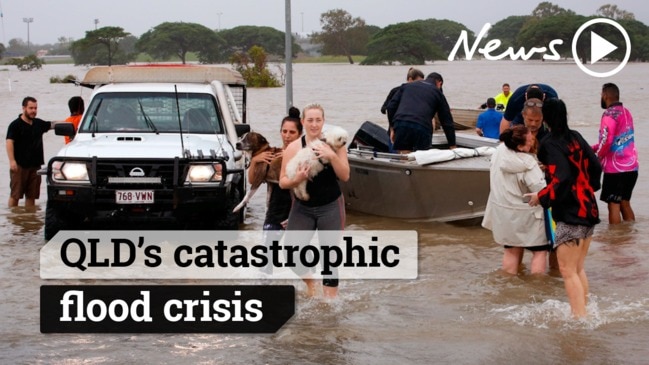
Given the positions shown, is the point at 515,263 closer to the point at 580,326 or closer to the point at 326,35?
the point at 580,326

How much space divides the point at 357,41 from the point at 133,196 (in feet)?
499

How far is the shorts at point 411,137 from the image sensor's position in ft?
40.8

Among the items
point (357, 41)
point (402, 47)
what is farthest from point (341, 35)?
point (402, 47)

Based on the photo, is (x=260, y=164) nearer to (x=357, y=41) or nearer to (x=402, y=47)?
(x=402, y=47)

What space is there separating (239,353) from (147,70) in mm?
6653

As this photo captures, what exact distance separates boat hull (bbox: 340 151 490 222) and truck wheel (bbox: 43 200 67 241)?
11.9ft

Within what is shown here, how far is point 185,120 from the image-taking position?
12164mm

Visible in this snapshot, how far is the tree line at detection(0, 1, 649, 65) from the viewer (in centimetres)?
10675

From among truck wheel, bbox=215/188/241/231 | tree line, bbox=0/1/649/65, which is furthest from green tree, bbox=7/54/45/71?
truck wheel, bbox=215/188/241/231

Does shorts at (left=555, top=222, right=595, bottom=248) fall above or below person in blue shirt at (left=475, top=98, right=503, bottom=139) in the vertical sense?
below

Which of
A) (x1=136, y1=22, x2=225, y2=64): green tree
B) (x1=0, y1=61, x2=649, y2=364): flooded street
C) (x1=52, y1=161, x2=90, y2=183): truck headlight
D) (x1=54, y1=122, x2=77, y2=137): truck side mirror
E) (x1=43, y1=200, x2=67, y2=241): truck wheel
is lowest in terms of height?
(x1=0, y1=61, x2=649, y2=364): flooded street

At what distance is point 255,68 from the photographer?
56.4m

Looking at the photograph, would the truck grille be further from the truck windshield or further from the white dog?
the white dog

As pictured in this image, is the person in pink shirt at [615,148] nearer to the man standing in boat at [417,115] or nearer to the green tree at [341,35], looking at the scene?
the man standing in boat at [417,115]
